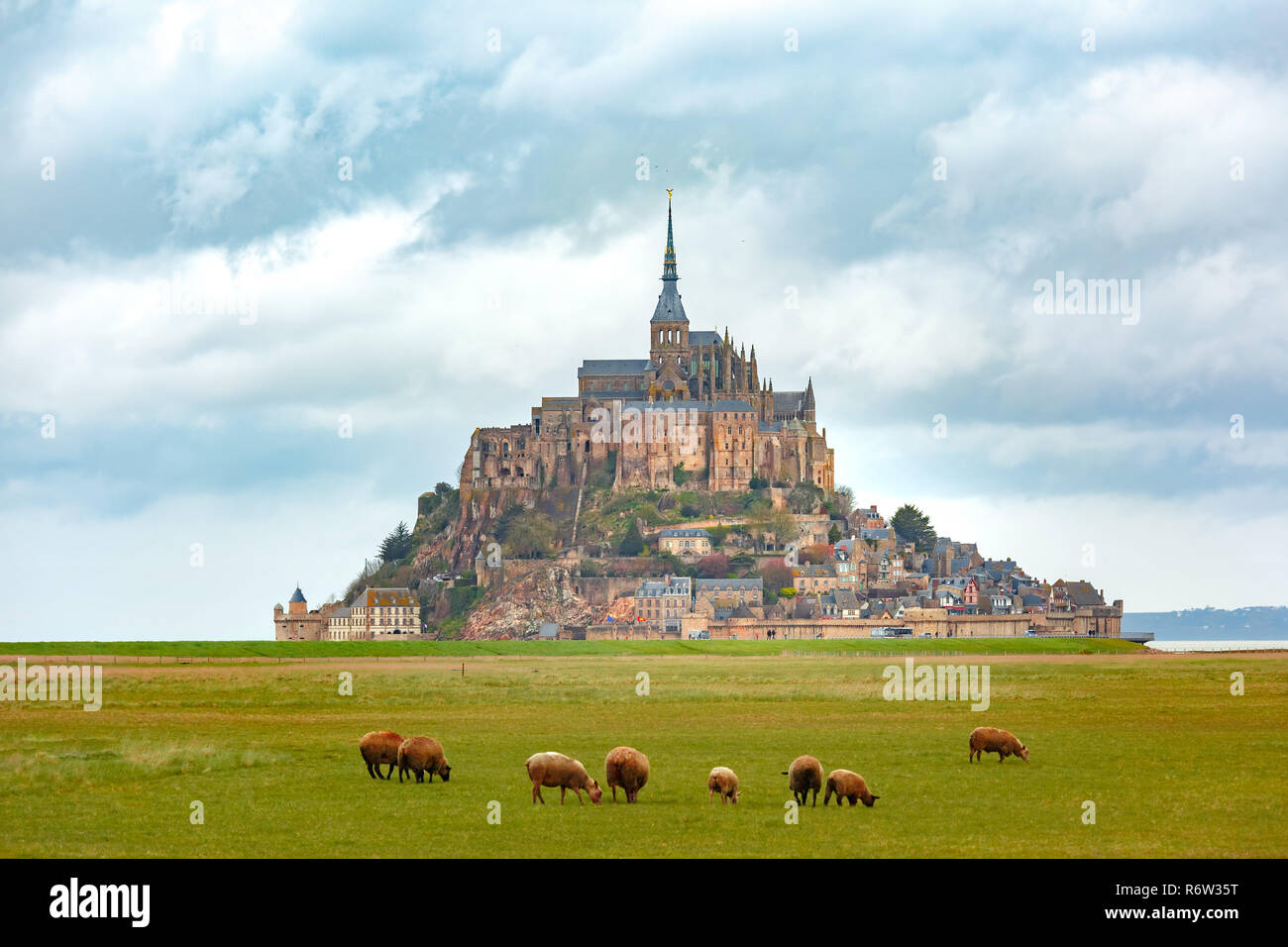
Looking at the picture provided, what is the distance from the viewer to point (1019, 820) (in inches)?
945

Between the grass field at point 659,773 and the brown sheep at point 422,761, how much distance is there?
48 centimetres

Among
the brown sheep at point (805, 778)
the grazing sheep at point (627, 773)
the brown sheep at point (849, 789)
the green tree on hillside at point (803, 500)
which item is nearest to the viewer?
the brown sheep at point (849, 789)

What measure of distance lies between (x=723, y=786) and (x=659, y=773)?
4090 mm

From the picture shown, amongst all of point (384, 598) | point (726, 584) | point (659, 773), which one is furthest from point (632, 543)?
point (659, 773)

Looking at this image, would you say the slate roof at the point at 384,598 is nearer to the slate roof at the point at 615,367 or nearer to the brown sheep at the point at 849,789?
the slate roof at the point at 615,367

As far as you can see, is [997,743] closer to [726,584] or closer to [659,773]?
[659,773]

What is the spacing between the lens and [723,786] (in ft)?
85.4

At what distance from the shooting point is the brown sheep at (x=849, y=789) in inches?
1014

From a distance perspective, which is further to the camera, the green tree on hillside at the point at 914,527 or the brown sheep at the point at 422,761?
the green tree on hillside at the point at 914,527

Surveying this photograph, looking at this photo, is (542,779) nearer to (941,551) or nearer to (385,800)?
(385,800)

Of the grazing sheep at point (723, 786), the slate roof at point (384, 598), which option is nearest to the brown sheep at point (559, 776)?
A: the grazing sheep at point (723, 786)

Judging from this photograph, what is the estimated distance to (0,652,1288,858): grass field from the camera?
22.4 meters
